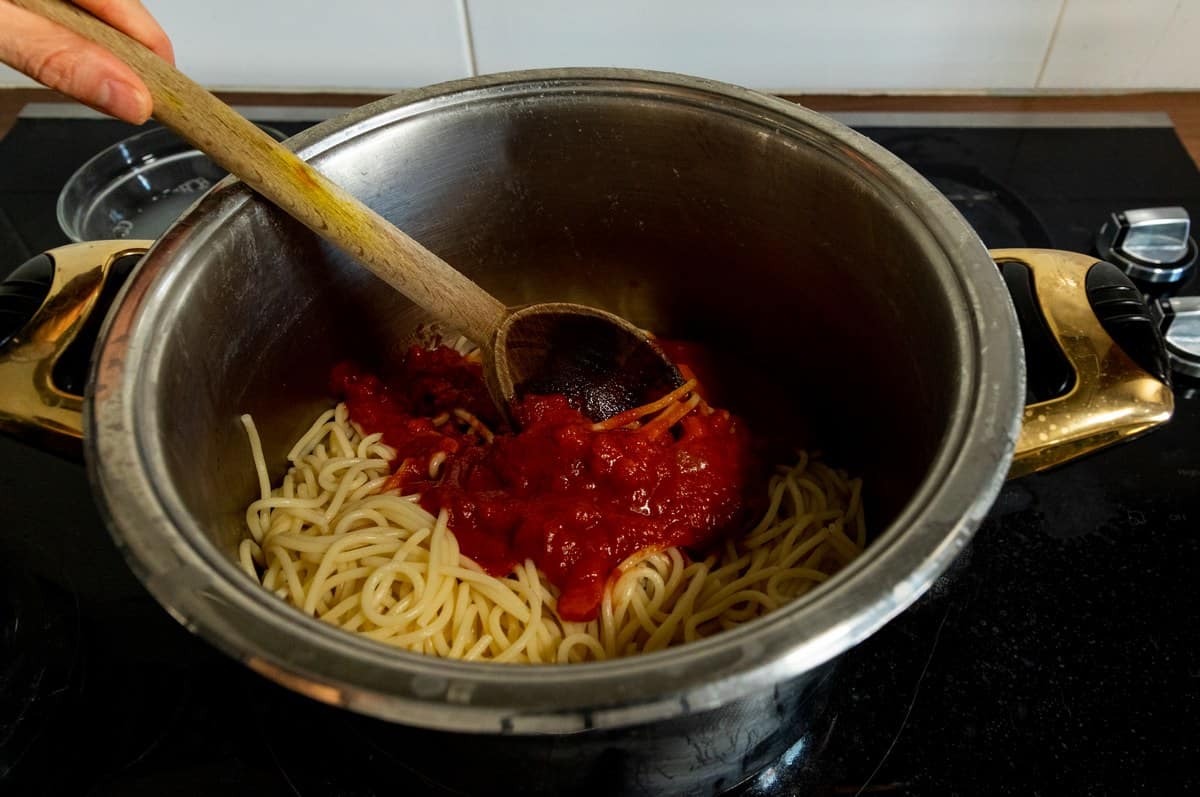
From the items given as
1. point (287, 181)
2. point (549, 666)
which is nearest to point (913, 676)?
point (549, 666)

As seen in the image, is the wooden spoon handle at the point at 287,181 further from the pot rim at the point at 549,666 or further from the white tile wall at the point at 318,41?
the white tile wall at the point at 318,41

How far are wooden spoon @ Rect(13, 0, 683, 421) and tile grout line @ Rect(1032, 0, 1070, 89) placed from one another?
1838 millimetres

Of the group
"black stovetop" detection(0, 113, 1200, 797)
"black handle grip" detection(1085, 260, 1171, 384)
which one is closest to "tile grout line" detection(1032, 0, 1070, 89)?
"black stovetop" detection(0, 113, 1200, 797)

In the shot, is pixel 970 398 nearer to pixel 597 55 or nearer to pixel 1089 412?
pixel 1089 412

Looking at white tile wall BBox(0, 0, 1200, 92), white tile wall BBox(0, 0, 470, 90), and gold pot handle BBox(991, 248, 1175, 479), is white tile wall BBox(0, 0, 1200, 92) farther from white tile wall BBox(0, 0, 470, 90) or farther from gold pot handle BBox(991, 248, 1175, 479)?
gold pot handle BBox(991, 248, 1175, 479)

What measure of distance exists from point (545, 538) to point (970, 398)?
828 mm

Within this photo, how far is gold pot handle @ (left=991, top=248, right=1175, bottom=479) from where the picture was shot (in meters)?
1.41

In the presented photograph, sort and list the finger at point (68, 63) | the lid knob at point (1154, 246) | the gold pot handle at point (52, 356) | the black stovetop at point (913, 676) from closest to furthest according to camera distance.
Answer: the finger at point (68, 63) < the gold pot handle at point (52, 356) < the black stovetop at point (913, 676) < the lid knob at point (1154, 246)

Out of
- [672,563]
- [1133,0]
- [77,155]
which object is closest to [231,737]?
[672,563]

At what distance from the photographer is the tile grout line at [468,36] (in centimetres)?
279

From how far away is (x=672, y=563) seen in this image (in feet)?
5.96

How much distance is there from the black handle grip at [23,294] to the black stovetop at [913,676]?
63 cm

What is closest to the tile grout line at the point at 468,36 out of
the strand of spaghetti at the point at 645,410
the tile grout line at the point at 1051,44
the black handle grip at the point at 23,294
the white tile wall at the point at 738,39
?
the white tile wall at the point at 738,39

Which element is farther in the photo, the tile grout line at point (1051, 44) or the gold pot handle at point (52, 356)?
the tile grout line at point (1051, 44)
